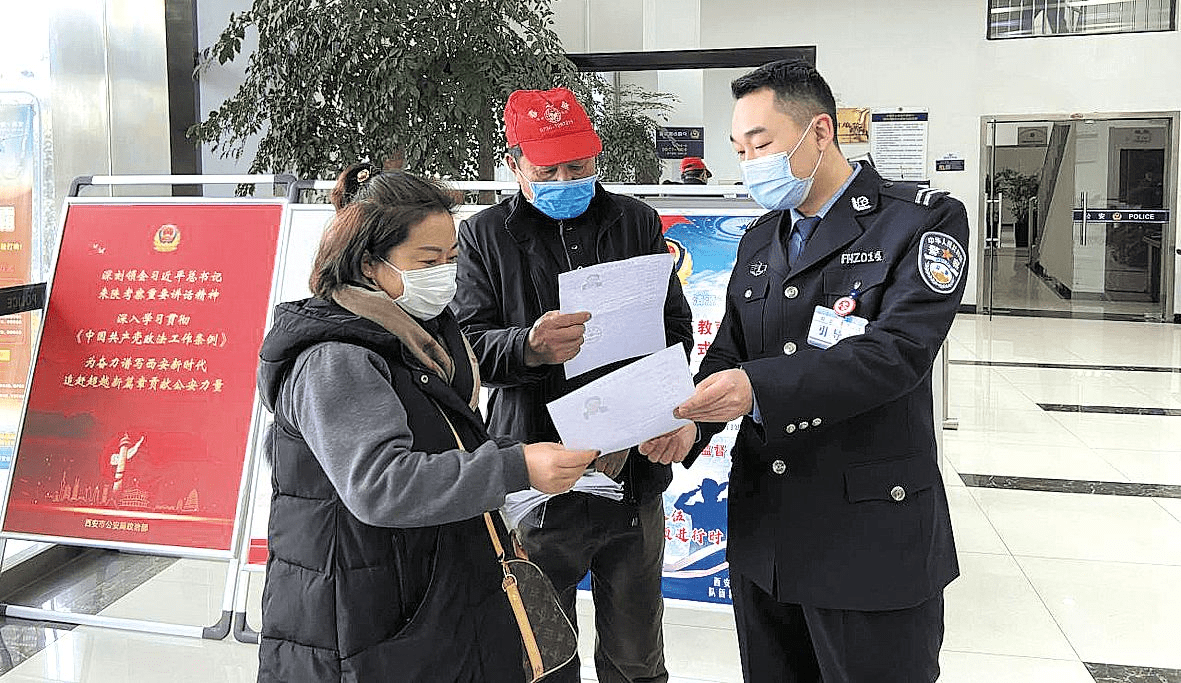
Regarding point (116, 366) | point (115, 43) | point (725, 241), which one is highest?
point (115, 43)

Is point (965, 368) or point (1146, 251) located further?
point (1146, 251)

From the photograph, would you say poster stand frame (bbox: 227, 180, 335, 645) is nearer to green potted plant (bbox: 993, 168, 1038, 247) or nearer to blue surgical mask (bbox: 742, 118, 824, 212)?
blue surgical mask (bbox: 742, 118, 824, 212)

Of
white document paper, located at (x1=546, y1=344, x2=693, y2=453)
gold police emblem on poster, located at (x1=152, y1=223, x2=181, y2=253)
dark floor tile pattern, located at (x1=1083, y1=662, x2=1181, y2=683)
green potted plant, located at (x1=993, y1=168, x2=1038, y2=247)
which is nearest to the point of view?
white document paper, located at (x1=546, y1=344, x2=693, y2=453)

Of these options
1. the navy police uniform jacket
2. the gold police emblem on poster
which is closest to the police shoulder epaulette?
the navy police uniform jacket

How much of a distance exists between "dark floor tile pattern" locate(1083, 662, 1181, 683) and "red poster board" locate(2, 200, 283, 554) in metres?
2.69

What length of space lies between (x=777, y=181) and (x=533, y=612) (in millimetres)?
809

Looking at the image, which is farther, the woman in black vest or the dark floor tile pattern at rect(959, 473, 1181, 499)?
the dark floor tile pattern at rect(959, 473, 1181, 499)

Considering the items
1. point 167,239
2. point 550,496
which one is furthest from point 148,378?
point 550,496

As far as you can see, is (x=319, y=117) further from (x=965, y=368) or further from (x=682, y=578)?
(x=965, y=368)

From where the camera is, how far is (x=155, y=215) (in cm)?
350

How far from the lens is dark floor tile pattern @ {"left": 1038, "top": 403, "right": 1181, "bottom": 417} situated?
7.02 meters

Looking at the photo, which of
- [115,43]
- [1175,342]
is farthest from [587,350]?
[1175,342]

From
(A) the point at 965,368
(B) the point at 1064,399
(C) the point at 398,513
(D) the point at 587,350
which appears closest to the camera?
(C) the point at 398,513

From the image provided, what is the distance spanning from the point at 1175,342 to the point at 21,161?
1008 cm
